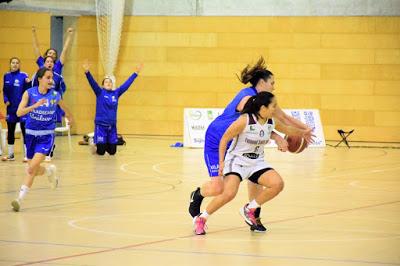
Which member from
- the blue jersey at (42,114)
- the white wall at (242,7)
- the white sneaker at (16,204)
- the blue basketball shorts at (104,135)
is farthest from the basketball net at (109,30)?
the white sneaker at (16,204)

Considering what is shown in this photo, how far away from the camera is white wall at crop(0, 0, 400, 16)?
2859 centimetres

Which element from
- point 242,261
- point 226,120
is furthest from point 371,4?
point 242,261

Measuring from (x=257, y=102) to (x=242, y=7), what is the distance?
64.8 ft

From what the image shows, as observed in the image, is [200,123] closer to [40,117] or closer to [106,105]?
[106,105]

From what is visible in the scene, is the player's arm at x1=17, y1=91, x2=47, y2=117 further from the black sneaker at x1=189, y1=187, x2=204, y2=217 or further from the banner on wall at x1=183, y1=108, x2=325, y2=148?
the banner on wall at x1=183, y1=108, x2=325, y2=148

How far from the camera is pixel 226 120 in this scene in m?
10.5

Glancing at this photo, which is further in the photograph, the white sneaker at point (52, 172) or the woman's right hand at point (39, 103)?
the white sneaker at point (52, 172)

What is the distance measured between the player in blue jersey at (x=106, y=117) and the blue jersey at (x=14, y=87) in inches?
61.5

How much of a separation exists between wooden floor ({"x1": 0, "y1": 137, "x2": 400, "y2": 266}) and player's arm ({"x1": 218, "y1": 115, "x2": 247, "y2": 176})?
765mm

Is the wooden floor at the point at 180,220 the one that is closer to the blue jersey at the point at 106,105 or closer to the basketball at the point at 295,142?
the basketball at the point at 295,142

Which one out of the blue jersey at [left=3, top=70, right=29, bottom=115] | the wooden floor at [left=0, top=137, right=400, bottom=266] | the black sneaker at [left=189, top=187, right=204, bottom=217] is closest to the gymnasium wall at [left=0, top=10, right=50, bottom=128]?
the blue jersey at [left=3, top=70, right=29, bottom=115]

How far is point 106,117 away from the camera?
2211cm

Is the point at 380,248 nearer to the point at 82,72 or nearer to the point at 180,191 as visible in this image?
the point at 180,191

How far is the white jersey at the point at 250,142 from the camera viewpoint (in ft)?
33.4
